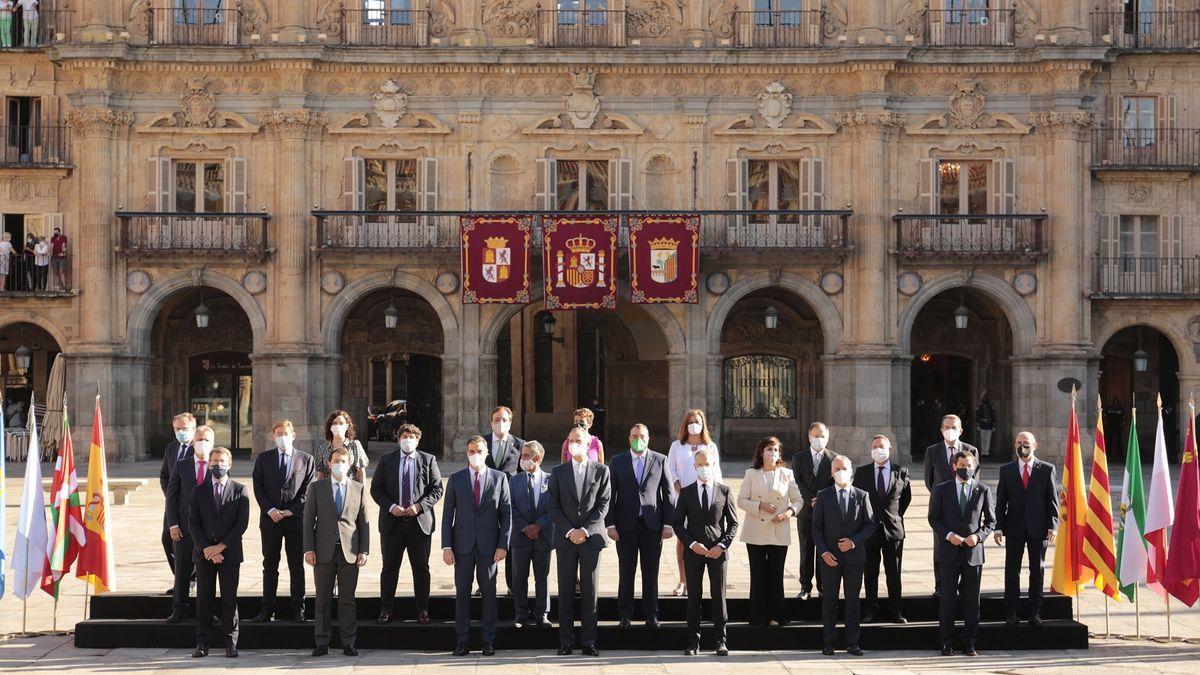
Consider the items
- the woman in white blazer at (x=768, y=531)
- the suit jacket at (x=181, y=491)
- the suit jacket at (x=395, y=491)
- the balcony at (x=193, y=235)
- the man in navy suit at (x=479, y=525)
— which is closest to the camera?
the man in navy suit at (x=479, y=525)

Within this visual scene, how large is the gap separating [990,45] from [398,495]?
79.3ft

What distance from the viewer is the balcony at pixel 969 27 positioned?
117ft

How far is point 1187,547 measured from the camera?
15.7 meters

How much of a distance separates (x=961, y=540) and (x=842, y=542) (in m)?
1.08

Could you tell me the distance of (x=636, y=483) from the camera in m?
15.3

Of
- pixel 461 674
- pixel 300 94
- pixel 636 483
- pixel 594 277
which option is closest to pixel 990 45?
pixel 594 277

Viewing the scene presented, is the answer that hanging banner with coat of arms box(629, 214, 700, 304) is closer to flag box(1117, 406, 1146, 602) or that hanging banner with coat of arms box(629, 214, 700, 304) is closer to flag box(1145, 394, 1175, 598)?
flag box(1117, 406, 1146, 602)

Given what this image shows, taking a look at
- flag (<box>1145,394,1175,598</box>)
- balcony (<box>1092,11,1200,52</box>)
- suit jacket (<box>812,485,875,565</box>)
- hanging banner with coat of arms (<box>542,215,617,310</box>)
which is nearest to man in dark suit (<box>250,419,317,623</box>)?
suit jacket (<box>812,485,875,565</box>)

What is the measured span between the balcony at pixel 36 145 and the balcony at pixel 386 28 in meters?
6.64

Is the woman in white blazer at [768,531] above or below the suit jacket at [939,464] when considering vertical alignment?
below

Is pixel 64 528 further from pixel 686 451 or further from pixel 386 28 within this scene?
pixel 386 28

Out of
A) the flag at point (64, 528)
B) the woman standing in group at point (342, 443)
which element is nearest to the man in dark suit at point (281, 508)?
the woman standing in group at point (342, 443)

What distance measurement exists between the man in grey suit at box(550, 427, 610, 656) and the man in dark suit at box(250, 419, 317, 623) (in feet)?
8.06

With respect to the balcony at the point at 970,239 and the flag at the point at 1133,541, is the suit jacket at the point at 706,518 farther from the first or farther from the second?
the balcony at the point at 970,239
